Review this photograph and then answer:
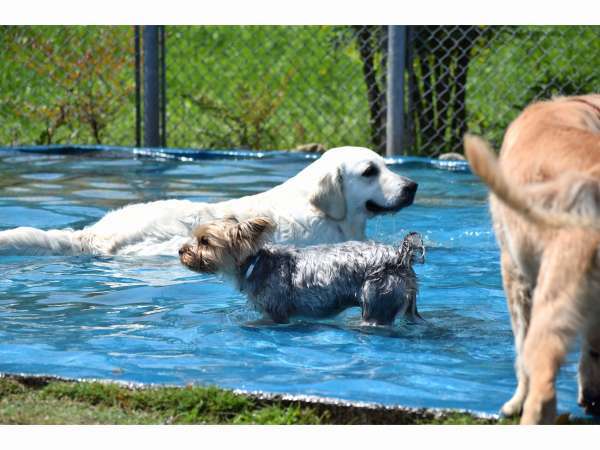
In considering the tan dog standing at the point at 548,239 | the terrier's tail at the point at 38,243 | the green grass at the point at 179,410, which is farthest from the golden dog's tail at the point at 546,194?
the terrier's tail at the point at 38,243

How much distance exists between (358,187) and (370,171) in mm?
140

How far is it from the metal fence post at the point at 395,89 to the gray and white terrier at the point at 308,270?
23.4 feet

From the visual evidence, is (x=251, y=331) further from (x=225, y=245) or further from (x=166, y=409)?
(x=166, y=409)

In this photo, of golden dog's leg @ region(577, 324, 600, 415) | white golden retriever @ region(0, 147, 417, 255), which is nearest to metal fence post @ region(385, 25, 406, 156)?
white golden retriever @ region(0, 147, 417, 255)

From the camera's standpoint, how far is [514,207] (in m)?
3.69

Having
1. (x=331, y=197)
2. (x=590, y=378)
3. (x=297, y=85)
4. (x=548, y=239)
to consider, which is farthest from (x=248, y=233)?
(x=297, y=85)

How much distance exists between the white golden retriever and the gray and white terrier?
1.16 meters

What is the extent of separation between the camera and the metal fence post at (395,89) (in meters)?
13.2

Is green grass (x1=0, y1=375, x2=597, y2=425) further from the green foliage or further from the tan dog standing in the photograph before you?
the green foliage

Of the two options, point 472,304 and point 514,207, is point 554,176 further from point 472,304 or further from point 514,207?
point 472,304

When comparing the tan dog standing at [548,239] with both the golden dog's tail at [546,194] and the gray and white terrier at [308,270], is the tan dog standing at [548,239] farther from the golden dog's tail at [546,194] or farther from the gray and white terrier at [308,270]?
the gray and white terrier at [308,270]

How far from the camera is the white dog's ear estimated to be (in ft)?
24.7

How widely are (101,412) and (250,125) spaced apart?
10.7 metres

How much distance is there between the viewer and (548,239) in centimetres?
388
